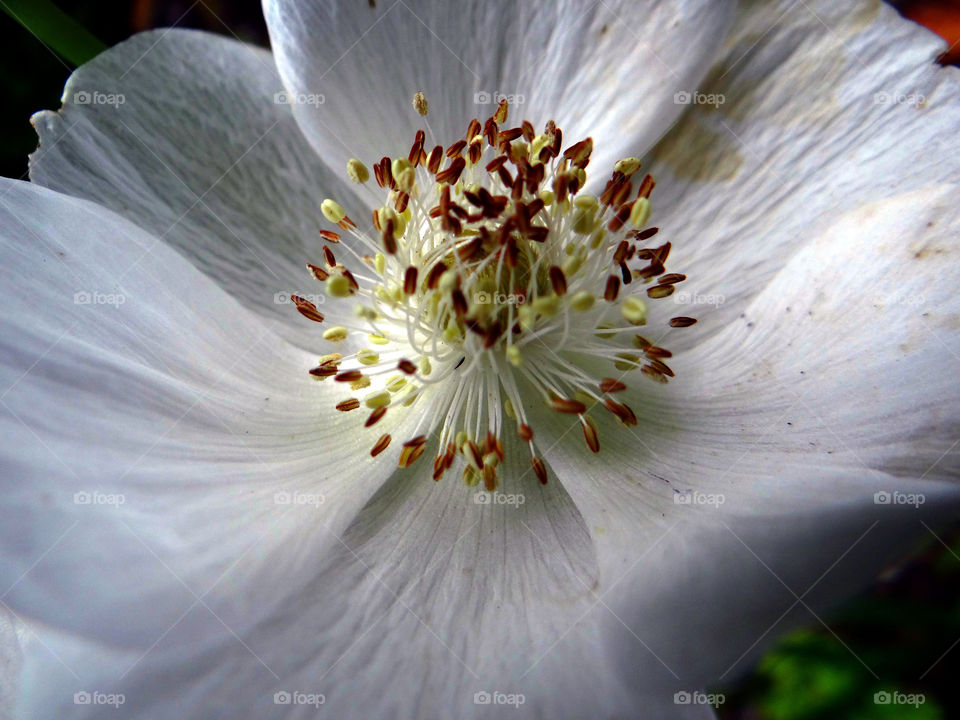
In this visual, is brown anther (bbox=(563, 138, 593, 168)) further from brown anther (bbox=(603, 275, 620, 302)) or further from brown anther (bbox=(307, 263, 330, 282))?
brown anther (bbox=(307, 263, 330, 282))

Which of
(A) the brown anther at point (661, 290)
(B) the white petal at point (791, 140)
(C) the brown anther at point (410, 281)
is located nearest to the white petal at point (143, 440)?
(C) the brown anther at point (410, 281)

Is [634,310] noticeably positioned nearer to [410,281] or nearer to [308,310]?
[410,281]

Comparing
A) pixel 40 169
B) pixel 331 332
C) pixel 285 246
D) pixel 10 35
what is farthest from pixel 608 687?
pixel 10 35

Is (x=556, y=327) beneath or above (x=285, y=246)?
above

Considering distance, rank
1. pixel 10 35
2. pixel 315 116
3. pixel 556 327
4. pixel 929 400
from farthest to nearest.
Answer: pixel 10 35 → pixel 315 116 → pixel 556 327 → pixel 929 400

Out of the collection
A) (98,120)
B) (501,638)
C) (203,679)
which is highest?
(98,120)

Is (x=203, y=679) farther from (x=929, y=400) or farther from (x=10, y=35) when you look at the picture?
(x=10, y=35)

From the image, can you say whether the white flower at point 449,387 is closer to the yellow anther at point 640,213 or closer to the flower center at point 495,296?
the flower center at point 495,296

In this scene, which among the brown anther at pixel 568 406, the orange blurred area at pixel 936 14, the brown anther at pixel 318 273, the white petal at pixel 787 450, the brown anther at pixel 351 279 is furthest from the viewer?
the orange blurred area at pixel 936 14

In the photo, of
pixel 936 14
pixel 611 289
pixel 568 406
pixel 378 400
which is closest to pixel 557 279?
pixel 611 289
